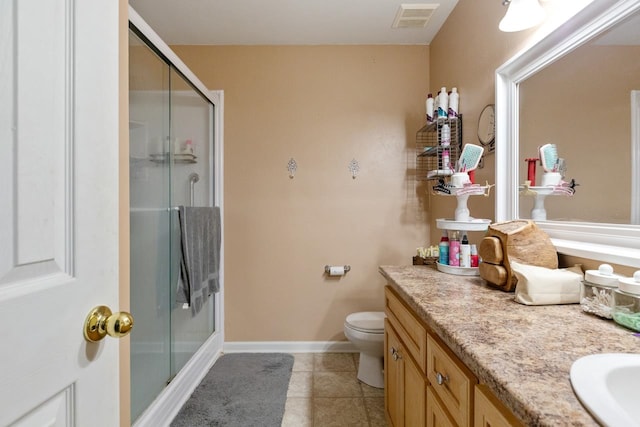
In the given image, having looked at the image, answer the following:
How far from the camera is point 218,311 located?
2377mm

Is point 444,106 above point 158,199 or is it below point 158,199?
above

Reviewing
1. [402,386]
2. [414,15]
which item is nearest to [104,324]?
[402,386]

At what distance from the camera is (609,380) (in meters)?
0.54

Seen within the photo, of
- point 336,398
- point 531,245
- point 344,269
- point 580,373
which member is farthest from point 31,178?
point 344,269

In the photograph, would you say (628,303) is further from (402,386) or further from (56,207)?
(56,207)

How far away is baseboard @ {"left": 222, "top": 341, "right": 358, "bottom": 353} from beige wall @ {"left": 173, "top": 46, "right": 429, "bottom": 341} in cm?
4

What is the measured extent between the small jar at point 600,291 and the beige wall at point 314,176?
5.03 ft

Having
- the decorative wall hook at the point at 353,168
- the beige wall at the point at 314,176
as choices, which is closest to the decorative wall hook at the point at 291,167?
the beige wall at the point at 314,176

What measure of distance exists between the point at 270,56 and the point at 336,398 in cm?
253

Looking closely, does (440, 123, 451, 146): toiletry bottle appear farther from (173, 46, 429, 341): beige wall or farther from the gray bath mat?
the gray bath mat

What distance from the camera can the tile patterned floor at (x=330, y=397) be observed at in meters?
1.60

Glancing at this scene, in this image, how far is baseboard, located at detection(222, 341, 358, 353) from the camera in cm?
237

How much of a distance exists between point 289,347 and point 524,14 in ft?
8.10

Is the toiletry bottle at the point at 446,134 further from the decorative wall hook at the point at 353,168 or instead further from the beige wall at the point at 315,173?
the decorative wall hook at the point at 353,168
